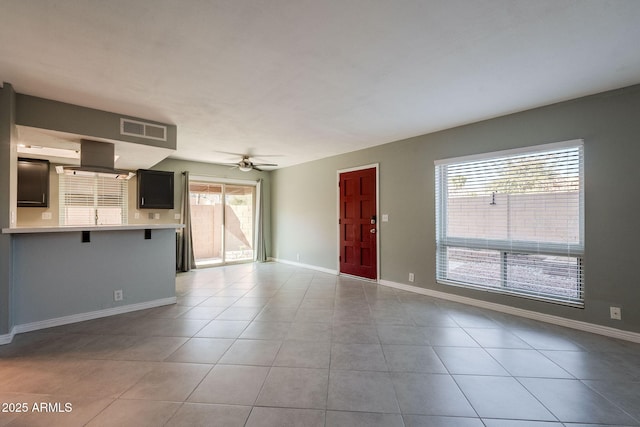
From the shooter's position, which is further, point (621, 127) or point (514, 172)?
point (514, 172)

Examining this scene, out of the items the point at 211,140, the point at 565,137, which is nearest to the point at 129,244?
the point at 211,140

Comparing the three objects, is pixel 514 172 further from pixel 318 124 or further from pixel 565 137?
pixel 318 124

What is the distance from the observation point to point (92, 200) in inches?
208

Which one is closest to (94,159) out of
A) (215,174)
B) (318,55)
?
(215,174)

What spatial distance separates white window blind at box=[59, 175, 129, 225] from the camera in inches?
198

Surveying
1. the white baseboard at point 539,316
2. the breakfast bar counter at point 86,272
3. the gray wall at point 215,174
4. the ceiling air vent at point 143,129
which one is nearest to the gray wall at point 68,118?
the ceiling air vent at point 143,129

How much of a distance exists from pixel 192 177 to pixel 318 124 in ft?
13.1

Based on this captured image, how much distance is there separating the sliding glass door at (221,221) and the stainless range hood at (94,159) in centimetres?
273

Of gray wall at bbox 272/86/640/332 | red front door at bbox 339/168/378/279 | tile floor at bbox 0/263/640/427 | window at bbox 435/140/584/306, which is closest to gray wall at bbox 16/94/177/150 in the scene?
tile floor at bbox 0/263/640/427

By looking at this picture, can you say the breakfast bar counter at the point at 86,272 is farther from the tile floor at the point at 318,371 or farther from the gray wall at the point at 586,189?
the gray wall at the point at 586,189

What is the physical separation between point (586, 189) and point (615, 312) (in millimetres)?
1320

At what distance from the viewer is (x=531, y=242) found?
329 centimetres

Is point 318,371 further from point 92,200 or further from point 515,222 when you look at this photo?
point 92,200

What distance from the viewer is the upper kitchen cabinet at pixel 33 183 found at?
4484mm
